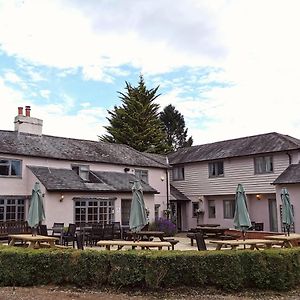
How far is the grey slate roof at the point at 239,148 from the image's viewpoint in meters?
27.0

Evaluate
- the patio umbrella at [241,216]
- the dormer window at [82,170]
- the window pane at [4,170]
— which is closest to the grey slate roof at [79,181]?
the dormer window at [82,170]

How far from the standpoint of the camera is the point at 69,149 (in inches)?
1059

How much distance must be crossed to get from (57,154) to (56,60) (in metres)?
7.14

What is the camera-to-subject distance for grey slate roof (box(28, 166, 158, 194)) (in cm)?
2292

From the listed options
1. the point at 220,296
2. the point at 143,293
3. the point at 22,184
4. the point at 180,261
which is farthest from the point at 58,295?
the point at 22,184

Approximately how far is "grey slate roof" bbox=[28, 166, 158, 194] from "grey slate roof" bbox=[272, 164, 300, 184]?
7992 mm

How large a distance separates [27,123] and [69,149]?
3056 millimetres

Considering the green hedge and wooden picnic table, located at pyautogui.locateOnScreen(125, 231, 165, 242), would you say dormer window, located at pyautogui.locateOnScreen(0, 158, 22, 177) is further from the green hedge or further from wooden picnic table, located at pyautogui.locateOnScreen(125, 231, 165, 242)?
the green hedge

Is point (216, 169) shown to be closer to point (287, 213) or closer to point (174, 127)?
point (287, 213)

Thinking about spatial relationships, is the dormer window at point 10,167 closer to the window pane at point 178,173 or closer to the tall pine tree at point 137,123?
the window pane at point 178,173

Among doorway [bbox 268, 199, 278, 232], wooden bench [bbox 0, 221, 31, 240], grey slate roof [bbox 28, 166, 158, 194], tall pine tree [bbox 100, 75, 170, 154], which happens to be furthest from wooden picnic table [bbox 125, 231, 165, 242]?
tall pine tree [bbox 100, 75, 170, 154]

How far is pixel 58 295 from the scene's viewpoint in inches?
372

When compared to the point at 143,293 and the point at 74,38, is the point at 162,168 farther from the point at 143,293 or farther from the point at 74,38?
the point at 143,293

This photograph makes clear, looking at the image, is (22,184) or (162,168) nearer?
(22,184)
